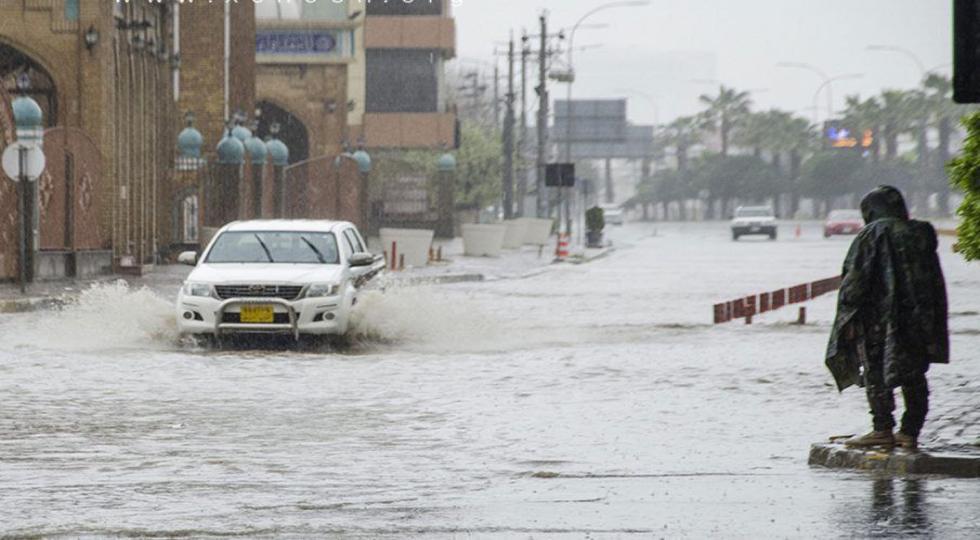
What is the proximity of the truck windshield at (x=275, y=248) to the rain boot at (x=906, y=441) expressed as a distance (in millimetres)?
11368

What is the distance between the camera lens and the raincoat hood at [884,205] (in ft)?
37.9

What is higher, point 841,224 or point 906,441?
point 906,441

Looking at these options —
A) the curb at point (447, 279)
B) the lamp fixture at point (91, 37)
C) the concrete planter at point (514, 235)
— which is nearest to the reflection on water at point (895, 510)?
the curb at point (447, 279)

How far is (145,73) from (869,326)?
38.2m

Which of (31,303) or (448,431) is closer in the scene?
(448,431)

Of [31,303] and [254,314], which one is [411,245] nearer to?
[31,303]

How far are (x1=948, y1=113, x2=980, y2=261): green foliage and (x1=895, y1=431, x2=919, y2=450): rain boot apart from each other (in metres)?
3.53

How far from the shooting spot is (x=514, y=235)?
2677 inches

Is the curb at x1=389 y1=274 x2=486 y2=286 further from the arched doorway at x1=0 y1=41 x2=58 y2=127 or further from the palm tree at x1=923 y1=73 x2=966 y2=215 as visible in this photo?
the palm tree at x1=923 y1=73 x2=966 y2=215

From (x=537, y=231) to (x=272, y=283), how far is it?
5105cm

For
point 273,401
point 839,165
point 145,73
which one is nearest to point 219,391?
point 273,401

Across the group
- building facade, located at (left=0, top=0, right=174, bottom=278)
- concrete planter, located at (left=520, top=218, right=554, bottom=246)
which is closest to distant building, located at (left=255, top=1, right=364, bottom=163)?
concrete planter, located at (left=520, top=218, right=554, bottom=246)

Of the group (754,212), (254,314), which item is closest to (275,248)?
(254,314)

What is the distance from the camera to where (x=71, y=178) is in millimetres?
39562
